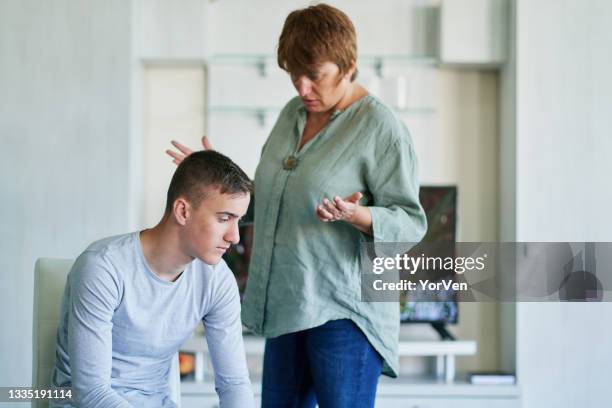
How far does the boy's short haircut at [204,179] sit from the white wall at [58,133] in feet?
5.43

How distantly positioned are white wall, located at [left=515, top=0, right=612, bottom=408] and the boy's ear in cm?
197

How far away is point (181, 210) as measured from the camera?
1565mm

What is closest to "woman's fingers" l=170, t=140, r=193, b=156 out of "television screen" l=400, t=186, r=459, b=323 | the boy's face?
the boy's face

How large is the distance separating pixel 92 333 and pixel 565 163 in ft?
7.61

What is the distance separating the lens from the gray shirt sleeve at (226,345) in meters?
1.63

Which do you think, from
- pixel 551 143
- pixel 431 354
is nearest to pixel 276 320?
pixel 431 354

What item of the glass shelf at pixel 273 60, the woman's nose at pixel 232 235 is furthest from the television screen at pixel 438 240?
the woman's nose at pixel 232 235

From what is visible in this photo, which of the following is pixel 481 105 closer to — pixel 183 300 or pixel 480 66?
pixel 480 66

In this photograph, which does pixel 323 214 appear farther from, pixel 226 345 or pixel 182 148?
pixel 182 148

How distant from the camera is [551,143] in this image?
10.6 ft

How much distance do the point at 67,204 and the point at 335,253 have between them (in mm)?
1800

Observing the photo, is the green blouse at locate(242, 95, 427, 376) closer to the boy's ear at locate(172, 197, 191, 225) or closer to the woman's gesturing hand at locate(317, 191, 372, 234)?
the woman's gesturing hand at locate(317, 191, 372, 234)

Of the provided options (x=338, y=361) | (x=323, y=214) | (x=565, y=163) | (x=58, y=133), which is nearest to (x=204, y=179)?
(x=323, y=214)

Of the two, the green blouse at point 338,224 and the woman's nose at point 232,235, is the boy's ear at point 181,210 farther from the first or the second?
the green blouse at point 338,224
